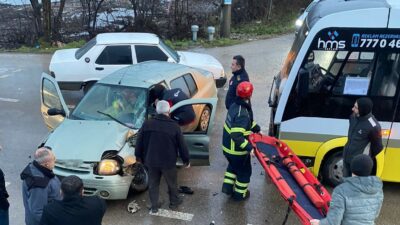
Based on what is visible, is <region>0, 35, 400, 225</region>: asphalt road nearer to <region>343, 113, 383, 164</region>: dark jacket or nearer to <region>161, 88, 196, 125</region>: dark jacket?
<region>161, 88, 196, 125</region>: dark jacket

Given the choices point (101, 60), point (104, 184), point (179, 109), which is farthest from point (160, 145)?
point (101, 60)

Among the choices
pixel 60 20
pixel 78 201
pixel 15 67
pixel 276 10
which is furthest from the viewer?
pixel 276 10

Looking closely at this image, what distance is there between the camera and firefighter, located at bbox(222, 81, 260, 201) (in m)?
5.87

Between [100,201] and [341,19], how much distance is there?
3.96 meters

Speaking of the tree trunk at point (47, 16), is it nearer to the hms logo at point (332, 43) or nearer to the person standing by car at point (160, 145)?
the person standing by car at point (160, 145)

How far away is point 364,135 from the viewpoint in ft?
17.5

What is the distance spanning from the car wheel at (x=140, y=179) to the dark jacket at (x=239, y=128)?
4.38 ft

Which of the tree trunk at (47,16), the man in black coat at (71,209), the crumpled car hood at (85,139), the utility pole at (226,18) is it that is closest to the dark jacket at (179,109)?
the crumpled car hood at (85,139)

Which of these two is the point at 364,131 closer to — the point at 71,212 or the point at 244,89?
the point at 244,89

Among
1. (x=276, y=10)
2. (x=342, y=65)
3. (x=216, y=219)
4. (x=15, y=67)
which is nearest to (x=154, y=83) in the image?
(x=216, y=219)

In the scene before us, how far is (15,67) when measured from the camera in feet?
48.0

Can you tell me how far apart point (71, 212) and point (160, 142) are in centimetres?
212

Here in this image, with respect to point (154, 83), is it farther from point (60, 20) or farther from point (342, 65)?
point (60, 20)

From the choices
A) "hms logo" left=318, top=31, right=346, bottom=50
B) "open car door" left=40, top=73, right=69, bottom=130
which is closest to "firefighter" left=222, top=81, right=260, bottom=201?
"hms logo" left=318, top=31, right=346, bottom=50
